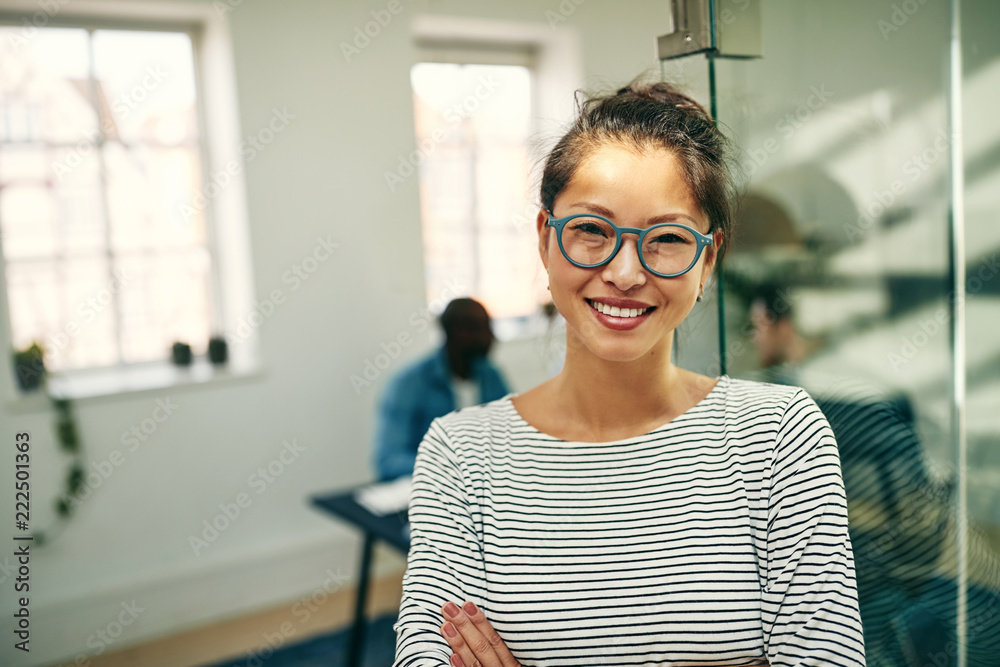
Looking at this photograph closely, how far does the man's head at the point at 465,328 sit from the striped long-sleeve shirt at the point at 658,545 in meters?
1.88

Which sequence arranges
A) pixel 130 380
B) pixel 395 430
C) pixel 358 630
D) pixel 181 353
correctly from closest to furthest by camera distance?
pixel 358 630
pixel 395 430
pixel 130 380
pixel 181 353

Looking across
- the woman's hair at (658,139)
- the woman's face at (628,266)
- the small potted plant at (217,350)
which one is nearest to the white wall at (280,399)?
the small potted plant at (217,350)

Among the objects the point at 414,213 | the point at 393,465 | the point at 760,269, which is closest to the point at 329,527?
the point at 393,465

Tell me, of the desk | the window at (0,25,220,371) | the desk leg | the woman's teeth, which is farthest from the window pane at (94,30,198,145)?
the woman's teeth

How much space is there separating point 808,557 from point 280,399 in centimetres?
279

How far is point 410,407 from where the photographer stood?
8.99 feet

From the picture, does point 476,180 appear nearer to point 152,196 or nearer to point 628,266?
point 152,196

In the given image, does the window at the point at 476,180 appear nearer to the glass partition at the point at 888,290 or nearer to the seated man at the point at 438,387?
the seated man at the point at 438,387

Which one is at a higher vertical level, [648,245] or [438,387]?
[648,245]

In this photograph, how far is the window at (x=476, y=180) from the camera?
12.0 feet

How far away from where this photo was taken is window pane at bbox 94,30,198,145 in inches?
126

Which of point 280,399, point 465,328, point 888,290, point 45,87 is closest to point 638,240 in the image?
point 888,290

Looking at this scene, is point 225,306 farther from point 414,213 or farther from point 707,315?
point 707,315

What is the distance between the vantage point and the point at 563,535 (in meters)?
0.97
